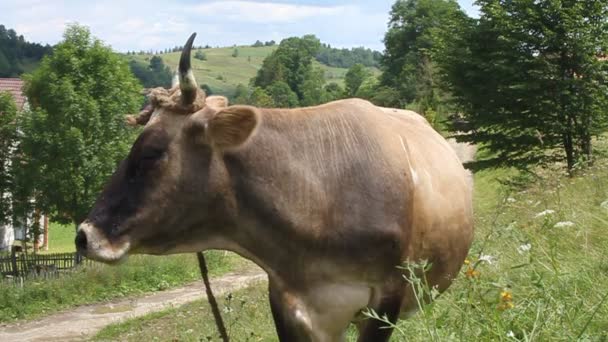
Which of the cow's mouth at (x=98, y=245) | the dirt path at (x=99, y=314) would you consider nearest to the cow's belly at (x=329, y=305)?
the cow's mouth at (x=98, y=245)

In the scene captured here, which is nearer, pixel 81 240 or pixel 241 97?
pixel 81 240

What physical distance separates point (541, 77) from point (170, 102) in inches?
748

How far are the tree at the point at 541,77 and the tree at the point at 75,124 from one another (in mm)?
16071

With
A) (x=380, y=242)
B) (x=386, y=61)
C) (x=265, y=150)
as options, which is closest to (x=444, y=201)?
(x=380, y=242)

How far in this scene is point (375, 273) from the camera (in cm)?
385

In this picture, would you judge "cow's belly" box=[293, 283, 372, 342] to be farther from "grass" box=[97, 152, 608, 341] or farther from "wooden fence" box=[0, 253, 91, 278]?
"wooden fence" box=[0, 253, 91, 278]

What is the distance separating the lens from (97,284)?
2388 centimetres

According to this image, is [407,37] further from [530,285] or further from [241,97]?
[530,285]

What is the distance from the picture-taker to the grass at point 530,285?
137 inches

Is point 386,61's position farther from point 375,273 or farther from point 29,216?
point 375,273

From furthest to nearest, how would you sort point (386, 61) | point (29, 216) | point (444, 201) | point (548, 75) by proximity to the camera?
point (386, 61), point (29, 216), point (548, 75), point (444, 201)

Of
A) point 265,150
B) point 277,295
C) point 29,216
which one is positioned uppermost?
point 265,150

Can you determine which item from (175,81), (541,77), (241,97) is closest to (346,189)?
(175,81)

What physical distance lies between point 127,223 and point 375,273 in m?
1.15
